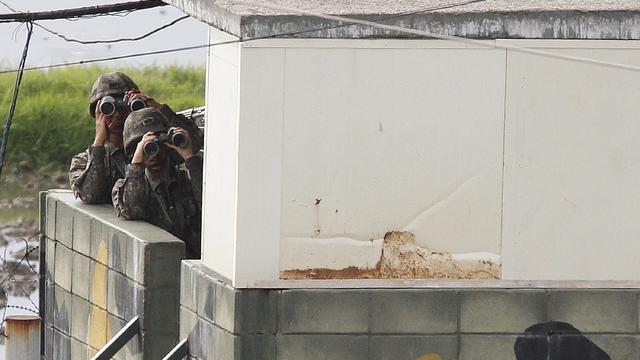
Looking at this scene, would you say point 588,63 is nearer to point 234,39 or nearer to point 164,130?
point 234,39

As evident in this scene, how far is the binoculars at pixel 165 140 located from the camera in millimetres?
9516

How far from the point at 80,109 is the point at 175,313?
543 inches

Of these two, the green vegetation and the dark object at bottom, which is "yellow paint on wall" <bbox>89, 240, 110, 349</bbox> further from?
the green vegetation

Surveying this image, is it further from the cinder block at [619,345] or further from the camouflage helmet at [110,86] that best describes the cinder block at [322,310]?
the camouflage helmet at [110,86]

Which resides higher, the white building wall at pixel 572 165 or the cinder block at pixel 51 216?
the white building wall at pixel 572 165

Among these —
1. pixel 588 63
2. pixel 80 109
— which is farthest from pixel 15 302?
pixel 588 63

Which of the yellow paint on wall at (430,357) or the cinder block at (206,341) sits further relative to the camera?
the cinder block at (206,341)

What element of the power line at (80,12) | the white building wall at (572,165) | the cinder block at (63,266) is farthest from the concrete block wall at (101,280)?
the white building wall at (572,165)

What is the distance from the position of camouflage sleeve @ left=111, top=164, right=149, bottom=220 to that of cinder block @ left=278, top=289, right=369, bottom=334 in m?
2.02

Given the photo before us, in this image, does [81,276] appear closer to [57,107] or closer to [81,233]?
[81,233]

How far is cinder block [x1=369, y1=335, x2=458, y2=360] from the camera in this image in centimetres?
820

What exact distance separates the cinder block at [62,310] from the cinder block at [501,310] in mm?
3302

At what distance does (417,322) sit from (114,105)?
305 centimetres

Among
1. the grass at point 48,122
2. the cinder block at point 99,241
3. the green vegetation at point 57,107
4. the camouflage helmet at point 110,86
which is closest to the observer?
the cinder block at point 99,241
